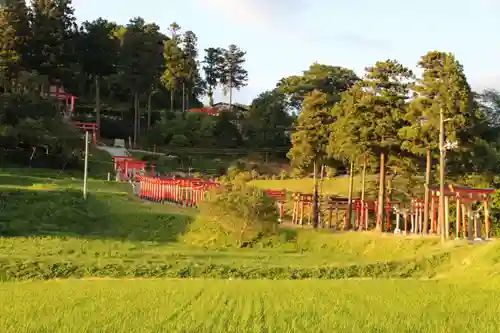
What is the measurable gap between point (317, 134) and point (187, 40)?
56.4 m

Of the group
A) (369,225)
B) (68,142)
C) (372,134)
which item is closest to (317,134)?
(372,134)

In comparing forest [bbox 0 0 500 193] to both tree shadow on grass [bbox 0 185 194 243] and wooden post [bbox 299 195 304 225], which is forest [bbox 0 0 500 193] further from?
tree shadow on grass [bbox 0 185 194 243]

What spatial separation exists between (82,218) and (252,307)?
2322 centimetres

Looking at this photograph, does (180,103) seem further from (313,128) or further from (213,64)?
(313,128)

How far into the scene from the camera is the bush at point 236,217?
2825 centimetres

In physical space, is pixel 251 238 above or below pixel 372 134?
below

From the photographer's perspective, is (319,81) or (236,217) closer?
(236,217)

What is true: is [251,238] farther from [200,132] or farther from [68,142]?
[200,132]

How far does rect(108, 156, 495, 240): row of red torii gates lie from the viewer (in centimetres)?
2514

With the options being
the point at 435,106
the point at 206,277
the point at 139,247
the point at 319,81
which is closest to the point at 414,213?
the point at 435,106

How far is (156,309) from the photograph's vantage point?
11586 millimetres

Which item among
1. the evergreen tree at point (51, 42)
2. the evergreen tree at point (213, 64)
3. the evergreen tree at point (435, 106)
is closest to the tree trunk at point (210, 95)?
the evergreen tree at point (213, 64)

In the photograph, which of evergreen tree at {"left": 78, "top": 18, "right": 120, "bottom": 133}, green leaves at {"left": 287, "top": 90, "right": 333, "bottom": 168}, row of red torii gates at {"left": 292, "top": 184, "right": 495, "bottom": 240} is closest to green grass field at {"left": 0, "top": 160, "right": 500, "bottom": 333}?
row of red torii gates at {"left": 292, "top": 184, "right": 495, "bottom": 240}

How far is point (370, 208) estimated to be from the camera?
111 feet
